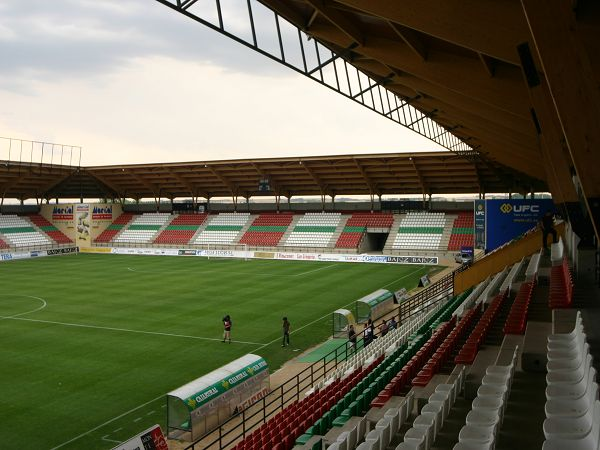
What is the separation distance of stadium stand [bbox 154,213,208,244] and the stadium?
3.73 m

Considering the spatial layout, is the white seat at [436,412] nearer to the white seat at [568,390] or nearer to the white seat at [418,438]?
the white seat at [418,438]

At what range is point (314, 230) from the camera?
60.1 metres

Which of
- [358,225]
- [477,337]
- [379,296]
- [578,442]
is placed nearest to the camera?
[578,442]

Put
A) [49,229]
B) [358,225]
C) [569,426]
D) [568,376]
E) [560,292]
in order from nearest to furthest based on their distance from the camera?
[569,426] → [568,376] → [560,292] → [358,225] → [49,229]

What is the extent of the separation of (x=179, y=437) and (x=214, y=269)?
32.9 meters

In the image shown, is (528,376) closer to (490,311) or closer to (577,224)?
(577,224)

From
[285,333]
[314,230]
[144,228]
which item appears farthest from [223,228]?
[285,333]

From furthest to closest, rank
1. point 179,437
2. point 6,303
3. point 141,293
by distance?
1. point 141,293
2. point 6,303
3. point 179,437

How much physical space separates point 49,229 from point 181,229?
52.5ft

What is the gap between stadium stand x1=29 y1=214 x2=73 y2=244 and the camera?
64812mm

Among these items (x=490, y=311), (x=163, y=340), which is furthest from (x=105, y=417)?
(x=490, y=311)

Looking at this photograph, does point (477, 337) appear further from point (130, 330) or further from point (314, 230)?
point (314, 230)

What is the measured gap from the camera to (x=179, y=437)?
13.6 metres

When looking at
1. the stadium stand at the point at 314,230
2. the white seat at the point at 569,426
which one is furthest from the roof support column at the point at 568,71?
the stadium stand at the point at 314,230
